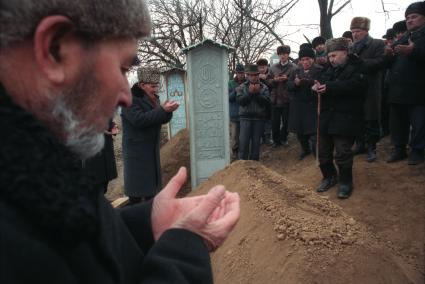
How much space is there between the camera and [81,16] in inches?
33.5

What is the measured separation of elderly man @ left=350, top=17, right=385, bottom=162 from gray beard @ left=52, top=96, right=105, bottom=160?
4718mm

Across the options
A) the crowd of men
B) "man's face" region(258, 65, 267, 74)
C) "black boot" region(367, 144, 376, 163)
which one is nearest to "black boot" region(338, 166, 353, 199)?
the crowd of men

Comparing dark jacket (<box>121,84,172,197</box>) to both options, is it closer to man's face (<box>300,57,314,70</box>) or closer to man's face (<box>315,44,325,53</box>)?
man's face (<box>300,57,314,70</box>)

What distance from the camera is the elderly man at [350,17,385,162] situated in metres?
5.33

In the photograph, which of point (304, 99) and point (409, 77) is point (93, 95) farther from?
point (304, 99)

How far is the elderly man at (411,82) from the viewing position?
471 centimetres

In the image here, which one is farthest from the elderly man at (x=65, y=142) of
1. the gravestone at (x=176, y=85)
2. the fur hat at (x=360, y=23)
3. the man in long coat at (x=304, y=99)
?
the gravestone at (x=176, y=85)

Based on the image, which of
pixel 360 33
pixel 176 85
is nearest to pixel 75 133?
pixel 360 33

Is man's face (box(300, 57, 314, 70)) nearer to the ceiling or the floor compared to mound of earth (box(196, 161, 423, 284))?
nearer to the ceiling

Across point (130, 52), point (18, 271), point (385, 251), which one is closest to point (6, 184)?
point (18, 271)

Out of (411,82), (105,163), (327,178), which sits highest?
(411,82)

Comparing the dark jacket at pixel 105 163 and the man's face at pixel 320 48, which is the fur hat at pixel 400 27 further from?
the dark jacket at pixel 105 163

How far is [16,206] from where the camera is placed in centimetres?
76

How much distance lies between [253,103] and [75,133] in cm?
618
